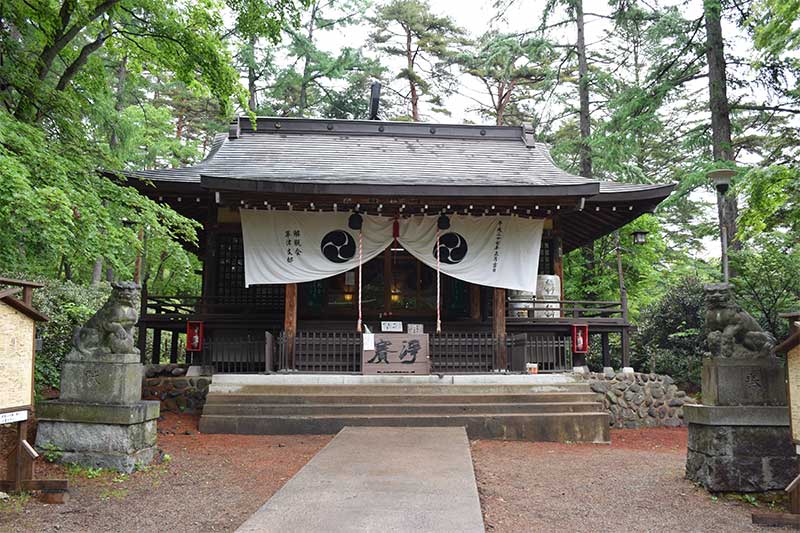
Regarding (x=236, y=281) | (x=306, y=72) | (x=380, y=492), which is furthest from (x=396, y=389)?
(x=306, y=72)

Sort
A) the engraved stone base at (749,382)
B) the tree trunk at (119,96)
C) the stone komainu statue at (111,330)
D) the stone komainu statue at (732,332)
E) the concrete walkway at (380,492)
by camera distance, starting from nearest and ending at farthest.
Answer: the concrete walkway at (380,492)
the engraved stone base at (749,382)
the stone komainu statue at (732,332)
the stone komainu statue at (111,330)
the tree trunk at (119,96)

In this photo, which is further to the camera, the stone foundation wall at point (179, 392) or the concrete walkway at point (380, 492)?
the stone foundation wall at point (179, 392)

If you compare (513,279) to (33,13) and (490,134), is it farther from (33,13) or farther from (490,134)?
(33,13)

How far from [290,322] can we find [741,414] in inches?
289

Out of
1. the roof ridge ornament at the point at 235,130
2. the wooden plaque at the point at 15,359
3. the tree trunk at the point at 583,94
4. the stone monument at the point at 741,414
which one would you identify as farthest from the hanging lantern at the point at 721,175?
the tree trunk at the point at 583,94

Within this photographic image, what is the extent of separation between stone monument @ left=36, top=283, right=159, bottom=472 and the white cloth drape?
444cm

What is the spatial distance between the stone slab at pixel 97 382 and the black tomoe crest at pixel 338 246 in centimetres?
514

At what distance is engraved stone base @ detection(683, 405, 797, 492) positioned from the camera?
5258 millimetres

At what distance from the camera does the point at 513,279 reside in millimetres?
11047

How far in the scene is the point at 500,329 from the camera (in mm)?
10711

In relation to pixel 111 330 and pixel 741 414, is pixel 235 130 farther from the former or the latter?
pixel 741 414

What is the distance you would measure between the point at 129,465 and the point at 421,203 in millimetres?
6488

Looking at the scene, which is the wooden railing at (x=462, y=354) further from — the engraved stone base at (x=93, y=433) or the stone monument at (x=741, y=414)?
the engraved stone base at (x=93, y=433)

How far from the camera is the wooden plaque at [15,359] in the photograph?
15.3ft
